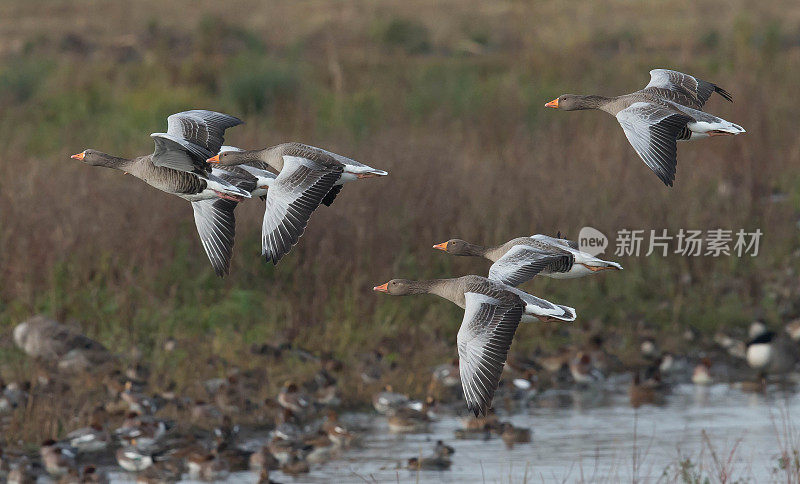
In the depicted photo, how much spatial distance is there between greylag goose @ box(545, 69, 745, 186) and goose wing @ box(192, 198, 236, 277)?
1.43 meters

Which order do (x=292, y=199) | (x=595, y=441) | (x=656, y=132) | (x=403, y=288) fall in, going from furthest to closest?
(x=595, y=441), (x=403, y=288), (x=656, y=132), (x=292, y=199)

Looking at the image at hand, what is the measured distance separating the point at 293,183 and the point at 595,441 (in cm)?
903

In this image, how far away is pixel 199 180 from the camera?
14.8 ft

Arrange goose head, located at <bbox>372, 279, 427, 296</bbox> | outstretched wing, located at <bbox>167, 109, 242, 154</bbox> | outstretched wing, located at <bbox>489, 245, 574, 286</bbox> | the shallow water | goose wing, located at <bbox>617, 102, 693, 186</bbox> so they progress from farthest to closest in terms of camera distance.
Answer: the shallow water
goose head, located at <bbox>372, 279, 427, 296</bbox>
outstretched wing, located at <bbox>167, 109, 242, 154</bbox>
outstretched wing, located at <bbox>489, 245, 574, 286</bbox>
goose wing, located at <bbox>617, 102, 693, 186</bbox>

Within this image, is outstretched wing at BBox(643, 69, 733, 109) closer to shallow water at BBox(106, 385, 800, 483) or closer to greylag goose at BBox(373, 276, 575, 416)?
greylag goose at BBox(373, 276, 575, 416)

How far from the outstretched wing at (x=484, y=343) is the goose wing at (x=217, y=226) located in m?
0.87

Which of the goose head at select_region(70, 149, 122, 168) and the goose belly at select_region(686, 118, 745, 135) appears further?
the goose head at select_region(70, 149, 122, 168)

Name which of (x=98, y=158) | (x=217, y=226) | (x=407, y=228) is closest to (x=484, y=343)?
(x=217, y=226)

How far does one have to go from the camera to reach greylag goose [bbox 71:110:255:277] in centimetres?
441

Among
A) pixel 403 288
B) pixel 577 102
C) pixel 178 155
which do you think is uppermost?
pixel 577 102

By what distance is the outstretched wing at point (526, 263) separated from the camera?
459 centimetres

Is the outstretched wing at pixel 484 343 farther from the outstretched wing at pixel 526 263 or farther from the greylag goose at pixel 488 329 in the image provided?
the outstretched wing at pixel 526 263

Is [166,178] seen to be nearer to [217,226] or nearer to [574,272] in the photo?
[217,226]

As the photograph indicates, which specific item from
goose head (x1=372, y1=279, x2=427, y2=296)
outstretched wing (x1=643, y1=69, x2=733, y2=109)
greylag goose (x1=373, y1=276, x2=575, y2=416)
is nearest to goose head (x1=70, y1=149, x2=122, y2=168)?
goose head (x1=372, y1=279, x2=427, y2=296)
